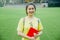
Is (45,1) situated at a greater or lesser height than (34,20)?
lesser

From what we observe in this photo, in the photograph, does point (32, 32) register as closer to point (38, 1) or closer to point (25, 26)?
point (25, 26)

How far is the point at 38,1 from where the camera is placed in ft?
59.2

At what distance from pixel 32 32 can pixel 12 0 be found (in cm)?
1443

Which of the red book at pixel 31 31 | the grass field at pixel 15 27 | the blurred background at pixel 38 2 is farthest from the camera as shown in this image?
the blurred background at pixel 38 2

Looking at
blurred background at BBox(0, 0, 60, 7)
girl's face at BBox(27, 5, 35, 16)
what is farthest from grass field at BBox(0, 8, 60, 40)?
blurred background at BBox(0, 0, 60, 7)

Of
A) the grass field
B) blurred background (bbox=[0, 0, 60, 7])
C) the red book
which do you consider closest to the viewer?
the red book

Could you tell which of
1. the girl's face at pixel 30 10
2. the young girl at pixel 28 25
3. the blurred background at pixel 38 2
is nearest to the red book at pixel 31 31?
the young girl at pixel 28 25

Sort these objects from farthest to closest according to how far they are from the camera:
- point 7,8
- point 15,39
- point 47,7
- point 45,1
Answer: point 47,7 < point 7,8 < point 45,1 < point 15,39

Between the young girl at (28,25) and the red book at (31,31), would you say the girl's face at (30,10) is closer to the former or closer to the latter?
the young girl at (28,25)

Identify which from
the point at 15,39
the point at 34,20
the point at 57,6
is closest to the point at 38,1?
the point at 57,6

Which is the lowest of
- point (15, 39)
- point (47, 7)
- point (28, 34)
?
point (47, 7)

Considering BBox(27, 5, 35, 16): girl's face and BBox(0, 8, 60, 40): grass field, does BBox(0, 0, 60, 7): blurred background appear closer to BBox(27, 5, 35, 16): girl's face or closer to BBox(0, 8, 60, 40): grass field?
BBox(0, 8, 60, 40): grass field

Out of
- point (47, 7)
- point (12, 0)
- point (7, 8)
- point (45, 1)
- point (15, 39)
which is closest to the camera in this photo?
point (15, 39)

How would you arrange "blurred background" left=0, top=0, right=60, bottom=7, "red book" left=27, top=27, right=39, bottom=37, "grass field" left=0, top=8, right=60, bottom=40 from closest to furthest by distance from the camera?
1. "red book" left=27, top=27, right=39, bottom=37
2. "grass field" left=0, top=8, right=60, bottom=40
3. "blurred background" left=0, top=0, right=60, bottom=7
